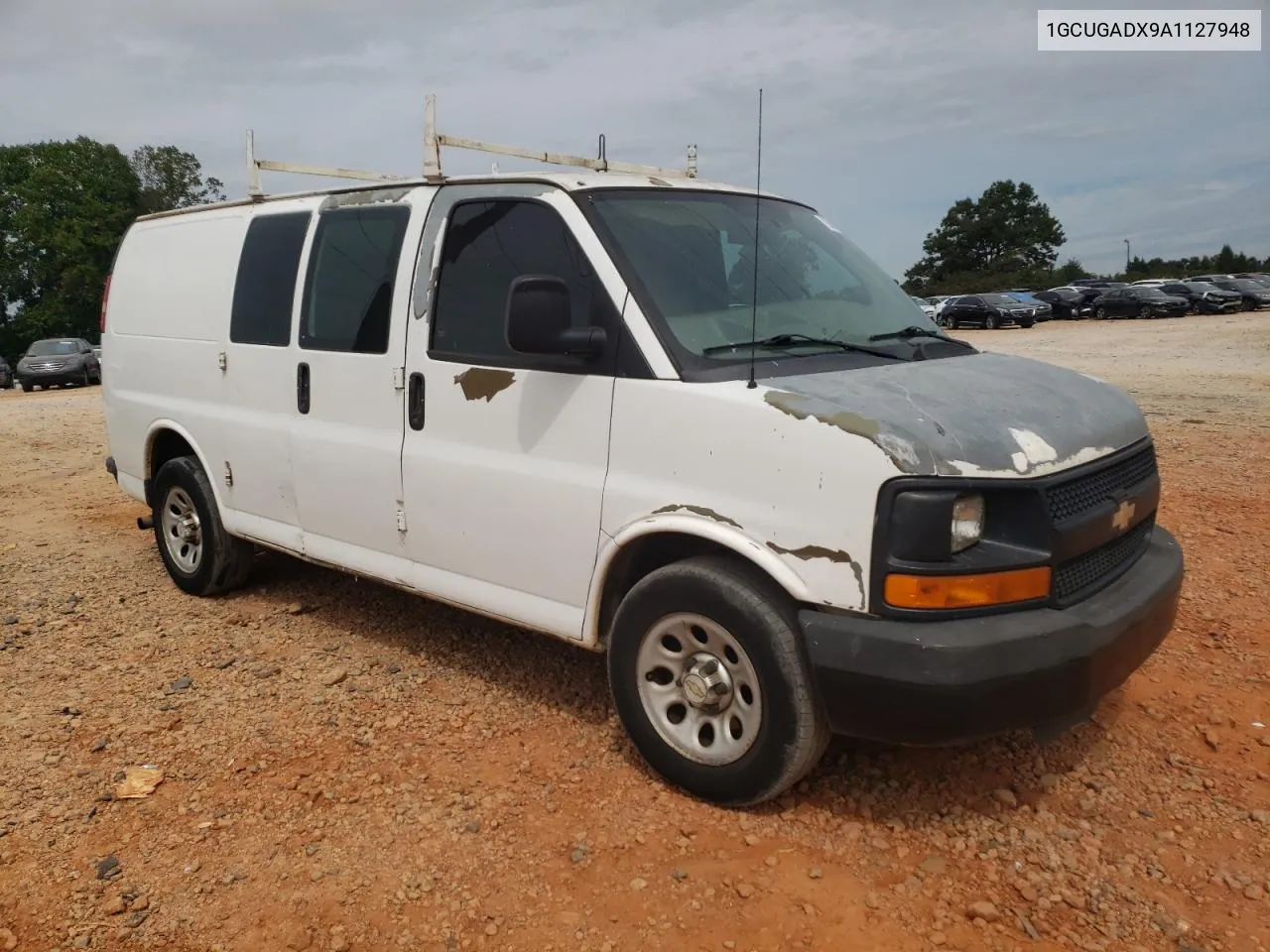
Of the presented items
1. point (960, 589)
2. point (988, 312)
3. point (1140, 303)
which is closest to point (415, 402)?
point (960, 589)

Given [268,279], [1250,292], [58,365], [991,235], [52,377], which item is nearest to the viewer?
[268,279]

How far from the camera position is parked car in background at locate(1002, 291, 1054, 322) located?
42.5 m

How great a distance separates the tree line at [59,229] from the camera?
5397cm

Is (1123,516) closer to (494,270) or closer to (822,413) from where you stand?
(822,413)

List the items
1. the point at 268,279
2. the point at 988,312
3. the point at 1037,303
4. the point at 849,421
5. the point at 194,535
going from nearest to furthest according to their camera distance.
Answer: the point at 849,421 < the point at 268,279 < the point at 194,535 < the point at 988,312 < the point at 1037,303

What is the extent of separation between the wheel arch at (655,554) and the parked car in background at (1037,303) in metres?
42.1

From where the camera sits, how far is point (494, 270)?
387 centimetres

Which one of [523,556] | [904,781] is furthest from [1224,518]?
[523,556]

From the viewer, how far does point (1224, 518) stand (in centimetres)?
661

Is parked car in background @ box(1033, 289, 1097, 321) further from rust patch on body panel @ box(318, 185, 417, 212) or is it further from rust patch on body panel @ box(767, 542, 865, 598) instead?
rust patch on body panel @ box(767, 542, 865, 598)

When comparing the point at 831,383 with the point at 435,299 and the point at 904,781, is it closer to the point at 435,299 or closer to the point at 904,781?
the point at 904,781

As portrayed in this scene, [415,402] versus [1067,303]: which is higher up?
[1067,303]

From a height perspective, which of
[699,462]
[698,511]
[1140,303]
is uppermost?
[1140,303]

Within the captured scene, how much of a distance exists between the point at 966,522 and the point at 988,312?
135 feet
